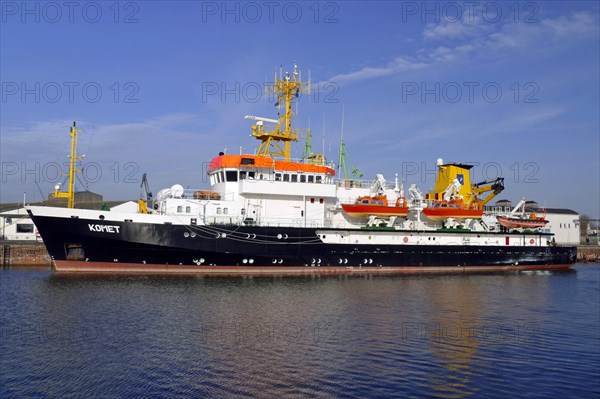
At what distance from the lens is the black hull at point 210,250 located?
1093 inches

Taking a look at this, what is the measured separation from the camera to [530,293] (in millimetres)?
26078

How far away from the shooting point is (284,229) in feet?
101

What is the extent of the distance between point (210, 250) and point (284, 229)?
4.75 meters

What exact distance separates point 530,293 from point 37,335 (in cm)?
2306

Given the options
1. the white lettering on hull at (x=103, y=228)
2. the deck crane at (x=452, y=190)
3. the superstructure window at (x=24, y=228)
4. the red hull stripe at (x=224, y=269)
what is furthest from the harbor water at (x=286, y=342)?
the superstructure window at (x=24, y=228)

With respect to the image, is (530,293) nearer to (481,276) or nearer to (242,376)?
(481,276)

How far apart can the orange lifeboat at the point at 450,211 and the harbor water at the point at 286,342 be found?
11.9 meters

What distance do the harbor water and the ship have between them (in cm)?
361

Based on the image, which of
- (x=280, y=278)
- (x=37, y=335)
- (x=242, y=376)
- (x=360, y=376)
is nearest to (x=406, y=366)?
(x=360, y=376)

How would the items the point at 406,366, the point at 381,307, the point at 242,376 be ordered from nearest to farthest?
1. the point at 242,376
2. the point at 406,366
3. the point at 381,307

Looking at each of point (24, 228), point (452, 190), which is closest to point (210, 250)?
point (452, 190)

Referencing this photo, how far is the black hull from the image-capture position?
91.0 feet

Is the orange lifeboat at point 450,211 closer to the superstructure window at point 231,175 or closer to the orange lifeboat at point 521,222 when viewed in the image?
the orange lifeboat at point 521,222

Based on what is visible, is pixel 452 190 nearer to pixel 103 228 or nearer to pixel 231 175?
pixel 231 175
